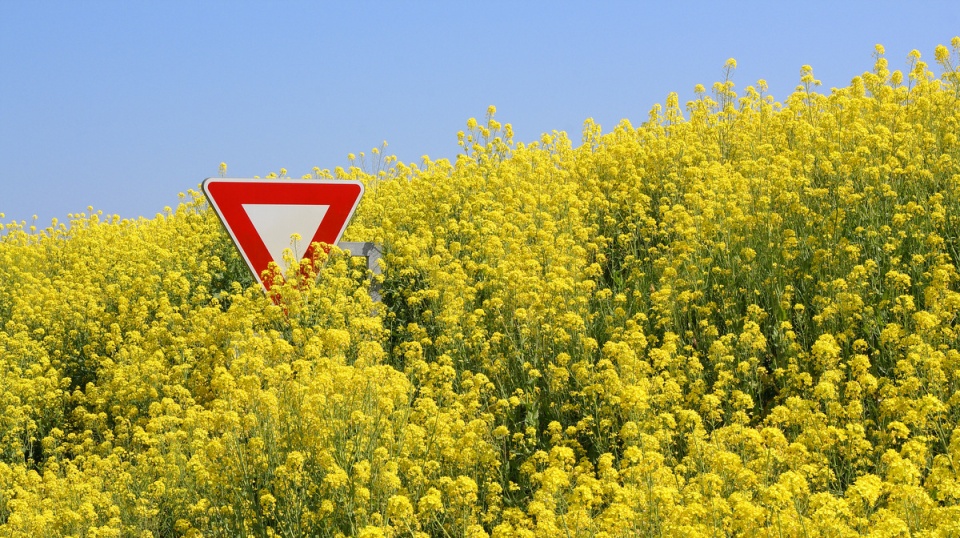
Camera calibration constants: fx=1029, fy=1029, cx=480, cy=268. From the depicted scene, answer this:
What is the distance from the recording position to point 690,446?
17.7ft

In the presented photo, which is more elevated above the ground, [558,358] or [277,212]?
[277,212]

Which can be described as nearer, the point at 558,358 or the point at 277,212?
the point at 558,358

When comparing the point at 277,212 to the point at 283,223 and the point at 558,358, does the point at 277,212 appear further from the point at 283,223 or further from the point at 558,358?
the point at 558,358

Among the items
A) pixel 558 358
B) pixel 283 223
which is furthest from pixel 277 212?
pixel 558 358

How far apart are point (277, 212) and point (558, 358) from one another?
7.36 feet

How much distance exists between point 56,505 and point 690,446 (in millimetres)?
4281

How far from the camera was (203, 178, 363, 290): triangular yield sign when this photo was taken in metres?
7.12

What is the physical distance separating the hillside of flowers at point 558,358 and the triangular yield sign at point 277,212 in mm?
138

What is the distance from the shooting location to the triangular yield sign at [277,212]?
712 cm

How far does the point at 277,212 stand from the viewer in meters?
7.22

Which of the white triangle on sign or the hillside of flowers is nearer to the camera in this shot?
the hillside of flowers

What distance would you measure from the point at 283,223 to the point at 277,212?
9 cm

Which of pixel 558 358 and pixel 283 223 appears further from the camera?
pixel 283 223

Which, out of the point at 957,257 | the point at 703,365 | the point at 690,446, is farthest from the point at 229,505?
the point at 957,257
